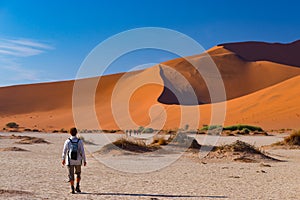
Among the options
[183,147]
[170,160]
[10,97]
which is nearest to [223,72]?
[10,97]

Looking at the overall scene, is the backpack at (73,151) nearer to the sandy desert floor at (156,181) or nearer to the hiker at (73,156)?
the hiker at (73,156)

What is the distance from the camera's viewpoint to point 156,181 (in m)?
13.3

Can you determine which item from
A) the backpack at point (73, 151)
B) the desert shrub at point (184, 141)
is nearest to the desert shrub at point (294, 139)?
the desert shrub at point (184, 141)

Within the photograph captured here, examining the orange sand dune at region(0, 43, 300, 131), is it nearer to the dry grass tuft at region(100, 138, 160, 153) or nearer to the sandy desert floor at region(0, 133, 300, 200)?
the dry grass tuft at region(100, 138, 160, 153)

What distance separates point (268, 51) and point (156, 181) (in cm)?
11758

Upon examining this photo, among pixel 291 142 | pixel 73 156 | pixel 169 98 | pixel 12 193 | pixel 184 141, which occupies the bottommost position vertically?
pixel 12 193

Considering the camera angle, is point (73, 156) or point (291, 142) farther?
point (291, 142)

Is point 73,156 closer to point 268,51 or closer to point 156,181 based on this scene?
point 156,181

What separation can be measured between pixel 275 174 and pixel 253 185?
307 centimetres

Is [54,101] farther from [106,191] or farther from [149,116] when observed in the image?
[106,191]

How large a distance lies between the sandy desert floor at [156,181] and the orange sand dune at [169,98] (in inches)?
1543

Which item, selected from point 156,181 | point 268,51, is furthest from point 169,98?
point 156,181

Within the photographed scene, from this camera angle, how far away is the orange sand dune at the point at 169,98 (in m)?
64.2

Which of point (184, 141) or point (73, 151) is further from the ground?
point (73, 151)
